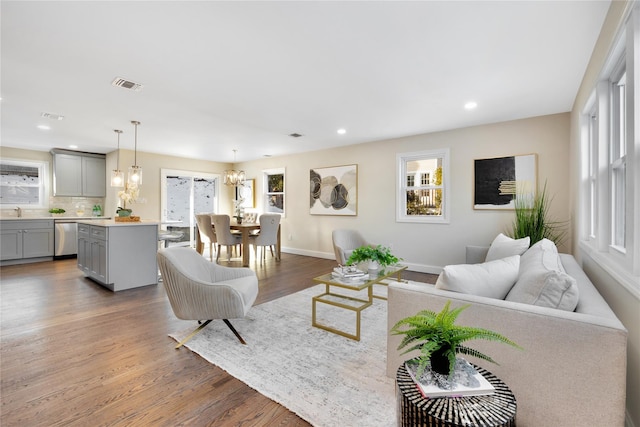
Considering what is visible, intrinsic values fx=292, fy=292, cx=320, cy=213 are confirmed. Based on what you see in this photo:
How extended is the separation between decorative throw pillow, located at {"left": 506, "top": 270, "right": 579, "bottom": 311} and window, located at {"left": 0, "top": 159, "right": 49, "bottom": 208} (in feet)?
28.9

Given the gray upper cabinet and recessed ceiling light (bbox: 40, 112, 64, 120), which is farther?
the gray upper cabinet

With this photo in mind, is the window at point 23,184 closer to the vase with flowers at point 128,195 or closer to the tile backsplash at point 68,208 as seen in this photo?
the tile backsplash at point 68,208

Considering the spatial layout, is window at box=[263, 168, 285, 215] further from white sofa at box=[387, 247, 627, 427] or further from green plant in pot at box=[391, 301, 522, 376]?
green plant in pot at box=[391, 301, 522, 376]

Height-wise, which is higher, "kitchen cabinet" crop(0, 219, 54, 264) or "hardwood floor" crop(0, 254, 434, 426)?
"kitchen cabinet" crop(0, 219, 54, 264)

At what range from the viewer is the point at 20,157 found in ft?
20.4

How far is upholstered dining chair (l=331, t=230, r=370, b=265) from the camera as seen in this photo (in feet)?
14.3

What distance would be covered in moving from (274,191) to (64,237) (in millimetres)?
4558

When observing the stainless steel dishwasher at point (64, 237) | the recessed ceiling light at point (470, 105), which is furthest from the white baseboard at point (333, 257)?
the stainless steel dishwasher at point (64, 237)

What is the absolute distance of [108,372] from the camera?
204 cm

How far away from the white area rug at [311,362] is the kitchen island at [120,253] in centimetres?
202

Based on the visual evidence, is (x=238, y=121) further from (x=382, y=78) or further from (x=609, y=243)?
(x=609, y=243)

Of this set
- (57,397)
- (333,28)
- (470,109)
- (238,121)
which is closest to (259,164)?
(238,121)

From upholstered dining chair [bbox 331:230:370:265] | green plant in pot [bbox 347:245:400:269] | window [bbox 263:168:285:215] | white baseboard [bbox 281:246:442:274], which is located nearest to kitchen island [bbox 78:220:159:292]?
upholstered dining chair [bbox 331:230:370:265]

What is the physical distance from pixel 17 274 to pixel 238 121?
4502 millimetres
